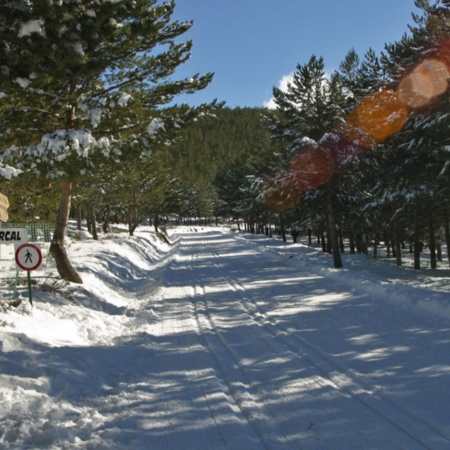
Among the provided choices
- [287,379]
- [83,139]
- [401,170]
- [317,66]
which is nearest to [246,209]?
[317,66]

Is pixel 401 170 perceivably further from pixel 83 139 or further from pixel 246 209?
pixel 246 209

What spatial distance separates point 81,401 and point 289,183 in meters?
15.9

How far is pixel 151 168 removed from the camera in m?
35.1

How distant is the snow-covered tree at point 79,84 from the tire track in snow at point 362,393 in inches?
222

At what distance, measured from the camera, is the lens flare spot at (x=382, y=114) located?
1567 centimetres

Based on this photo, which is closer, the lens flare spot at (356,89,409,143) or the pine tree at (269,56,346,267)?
the lens flare spot at (356,89,409,143)

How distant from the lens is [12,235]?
7969mm

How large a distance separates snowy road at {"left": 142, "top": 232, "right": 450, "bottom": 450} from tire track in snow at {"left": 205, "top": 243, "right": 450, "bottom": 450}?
0.04 ft

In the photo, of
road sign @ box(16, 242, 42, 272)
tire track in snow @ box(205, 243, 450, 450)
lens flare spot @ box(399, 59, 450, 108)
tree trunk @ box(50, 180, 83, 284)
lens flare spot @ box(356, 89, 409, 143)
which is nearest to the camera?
tire track in snow @ box(205, 243, 450, 450)

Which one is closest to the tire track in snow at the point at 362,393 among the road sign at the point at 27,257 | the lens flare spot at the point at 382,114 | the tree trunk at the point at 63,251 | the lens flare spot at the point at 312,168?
the road sign at the point at 27,257

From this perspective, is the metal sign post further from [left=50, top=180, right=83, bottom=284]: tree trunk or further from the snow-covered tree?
[left=50, top=180, right=83, bottom=284]: tree trunk

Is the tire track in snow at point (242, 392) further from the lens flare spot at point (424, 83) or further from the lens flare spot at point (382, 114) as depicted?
the lens flare spot at point (382, 114)

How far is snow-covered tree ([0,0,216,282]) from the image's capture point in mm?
5164

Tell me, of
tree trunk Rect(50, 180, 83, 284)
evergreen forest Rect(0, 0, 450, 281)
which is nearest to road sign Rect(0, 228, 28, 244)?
evergreen forest Rect(0, 0, 450, 281)
